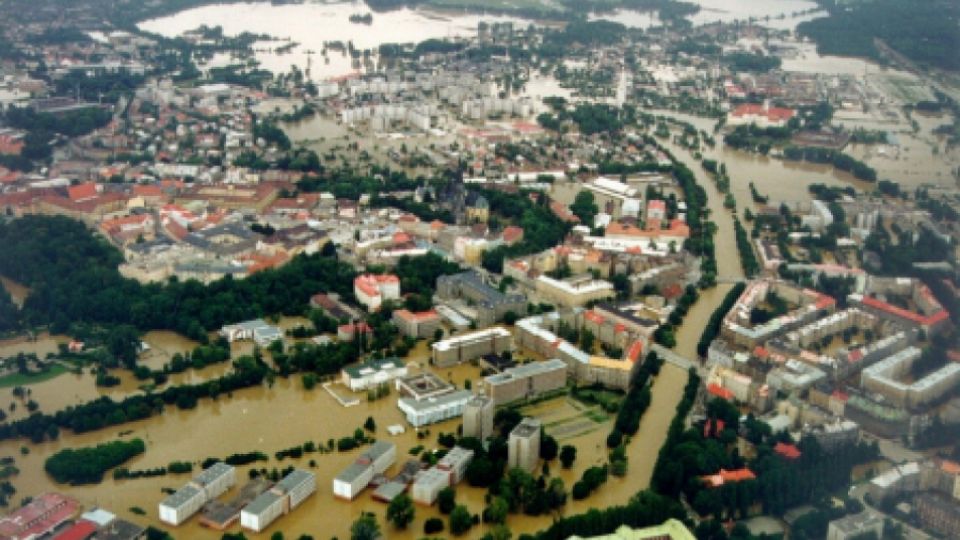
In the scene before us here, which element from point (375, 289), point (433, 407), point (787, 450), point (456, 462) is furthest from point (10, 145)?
point (787, 450)

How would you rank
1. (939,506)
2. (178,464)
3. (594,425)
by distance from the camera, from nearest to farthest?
(939,506) → (178,464) → (594,425)

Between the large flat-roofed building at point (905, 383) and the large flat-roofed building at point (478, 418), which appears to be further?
the large flat-roofed building at point (905, 383)

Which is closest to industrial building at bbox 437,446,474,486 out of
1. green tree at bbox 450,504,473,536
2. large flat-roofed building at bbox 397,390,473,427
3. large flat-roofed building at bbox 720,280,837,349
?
green tree at bbox 450,504,473,536

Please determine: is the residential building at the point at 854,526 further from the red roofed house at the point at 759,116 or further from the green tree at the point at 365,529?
the red roofed house at the point at 759,116

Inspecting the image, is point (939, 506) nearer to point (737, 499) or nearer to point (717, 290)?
point (737, 499)

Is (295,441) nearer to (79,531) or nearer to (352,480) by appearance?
(352,480)

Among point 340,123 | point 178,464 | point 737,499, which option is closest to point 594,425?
point 737,499

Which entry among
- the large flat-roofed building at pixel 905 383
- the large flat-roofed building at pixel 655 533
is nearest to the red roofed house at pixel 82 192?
the large flat-roofed building at pixel 655 533
